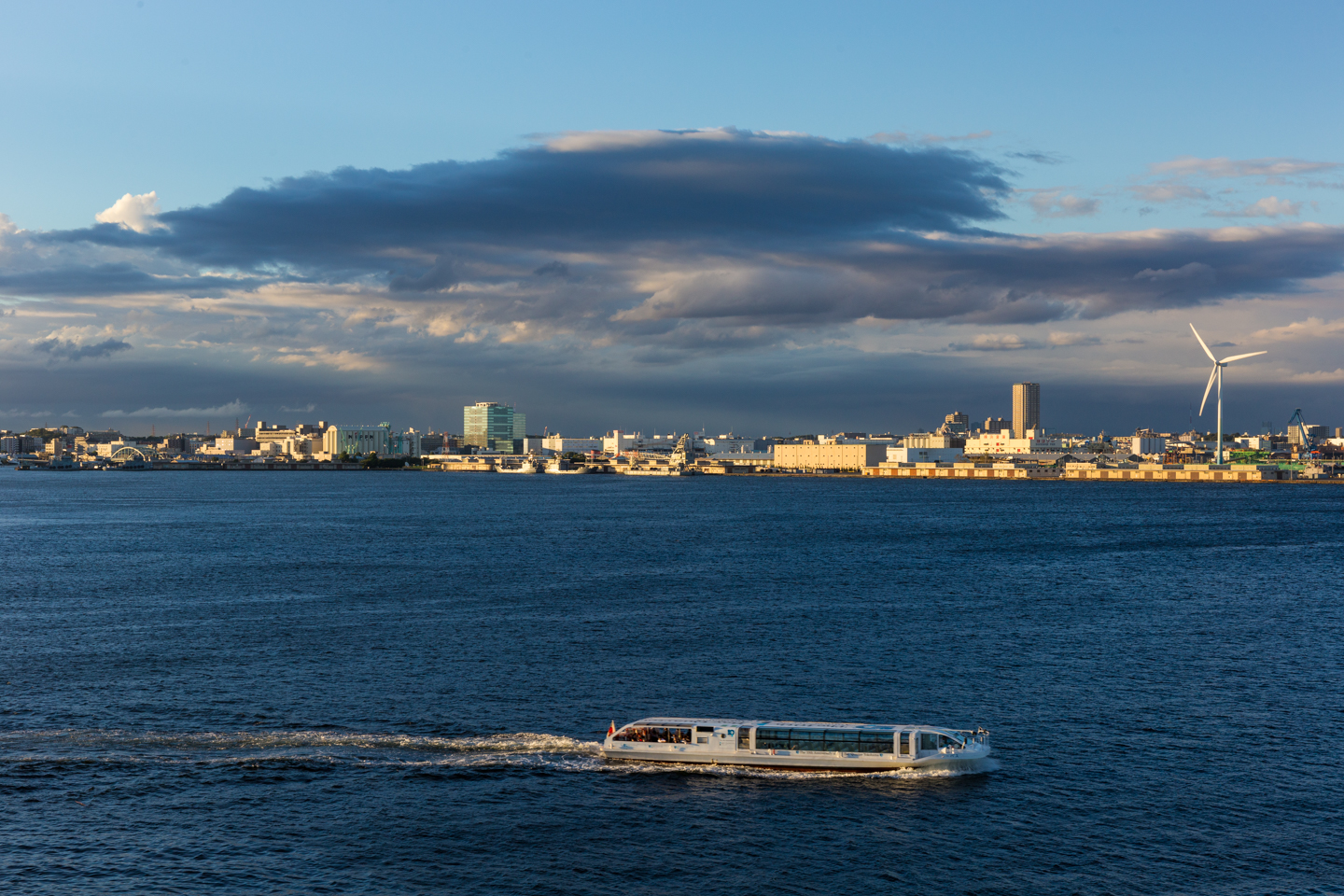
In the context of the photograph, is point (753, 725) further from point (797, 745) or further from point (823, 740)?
point (823, 740)

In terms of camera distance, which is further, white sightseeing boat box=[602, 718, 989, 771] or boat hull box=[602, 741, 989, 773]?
white sightseeing boat box=[602, 718, 989, 771]

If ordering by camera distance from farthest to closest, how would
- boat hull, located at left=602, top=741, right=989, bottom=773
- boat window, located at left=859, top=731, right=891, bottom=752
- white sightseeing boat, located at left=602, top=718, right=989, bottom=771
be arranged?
1. boat window, located at left=859, top=731, right=891, bottom=752
2. white sightseeing boat, located at left=602, top=718, right=989, bottom=771
3. boat hull, located at left=602, top=741, right=989, bottom=773

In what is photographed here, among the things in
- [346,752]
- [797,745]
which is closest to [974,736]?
[797,745]

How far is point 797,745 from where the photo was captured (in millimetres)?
32938

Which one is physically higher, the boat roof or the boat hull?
the boat roof

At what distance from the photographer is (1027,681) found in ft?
142

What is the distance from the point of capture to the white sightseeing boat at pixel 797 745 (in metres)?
32.3

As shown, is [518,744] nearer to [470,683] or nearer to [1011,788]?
[470,683]

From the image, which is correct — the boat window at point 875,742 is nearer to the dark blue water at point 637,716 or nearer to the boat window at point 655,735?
the dark blue water at point 637,716

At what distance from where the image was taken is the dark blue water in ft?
84.1

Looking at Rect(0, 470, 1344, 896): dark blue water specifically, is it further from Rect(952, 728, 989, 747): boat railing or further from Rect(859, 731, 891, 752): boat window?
Rect(859, 731, 891, 752): boat window

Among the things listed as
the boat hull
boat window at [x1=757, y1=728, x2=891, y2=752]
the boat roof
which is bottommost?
the boat hull

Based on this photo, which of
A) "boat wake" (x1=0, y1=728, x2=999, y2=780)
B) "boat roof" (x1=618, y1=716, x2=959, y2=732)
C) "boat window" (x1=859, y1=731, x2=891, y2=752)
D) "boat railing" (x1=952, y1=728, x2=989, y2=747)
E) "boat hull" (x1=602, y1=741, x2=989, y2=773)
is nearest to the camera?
"boat wake" (x1=0, y1=728, x2=999, y2=780)

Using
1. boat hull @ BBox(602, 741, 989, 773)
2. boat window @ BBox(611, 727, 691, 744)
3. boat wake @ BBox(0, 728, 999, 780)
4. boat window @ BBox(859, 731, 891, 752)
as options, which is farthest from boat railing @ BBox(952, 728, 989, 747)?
boat window @ BBox(611, 727, 691, 744)
